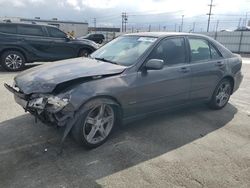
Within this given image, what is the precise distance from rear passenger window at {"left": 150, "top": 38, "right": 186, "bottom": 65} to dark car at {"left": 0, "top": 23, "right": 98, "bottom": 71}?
6961 mm

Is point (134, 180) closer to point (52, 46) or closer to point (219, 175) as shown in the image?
point (219, 175)

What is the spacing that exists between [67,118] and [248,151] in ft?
8.46

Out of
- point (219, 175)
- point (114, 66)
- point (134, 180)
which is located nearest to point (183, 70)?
point (114, 66)

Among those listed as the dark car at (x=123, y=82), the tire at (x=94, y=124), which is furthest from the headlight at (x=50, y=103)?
the tire at (x=94, y=124)

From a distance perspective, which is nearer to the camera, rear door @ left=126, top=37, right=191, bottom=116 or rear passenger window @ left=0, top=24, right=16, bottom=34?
rear door @ left=126, top=37, right=191, bottom=116

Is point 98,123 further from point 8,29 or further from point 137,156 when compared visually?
point 8,29

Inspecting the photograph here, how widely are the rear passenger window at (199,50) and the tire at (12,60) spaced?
23.1ft

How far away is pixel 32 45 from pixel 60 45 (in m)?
1.14

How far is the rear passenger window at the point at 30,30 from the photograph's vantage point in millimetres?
10250

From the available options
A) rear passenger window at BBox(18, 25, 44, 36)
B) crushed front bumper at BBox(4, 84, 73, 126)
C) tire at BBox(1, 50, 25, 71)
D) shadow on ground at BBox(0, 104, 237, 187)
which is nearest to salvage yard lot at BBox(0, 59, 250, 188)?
shadow on ground at BBox(0, 104, 237, 187)

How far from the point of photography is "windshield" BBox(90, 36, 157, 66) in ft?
14.2

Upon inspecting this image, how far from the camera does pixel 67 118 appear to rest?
136 inches

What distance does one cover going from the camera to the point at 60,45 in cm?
1098

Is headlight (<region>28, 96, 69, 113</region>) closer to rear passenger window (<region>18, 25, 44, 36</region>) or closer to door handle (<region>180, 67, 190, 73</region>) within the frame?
door handle (<region>180, 67, 190, 73</region>)
